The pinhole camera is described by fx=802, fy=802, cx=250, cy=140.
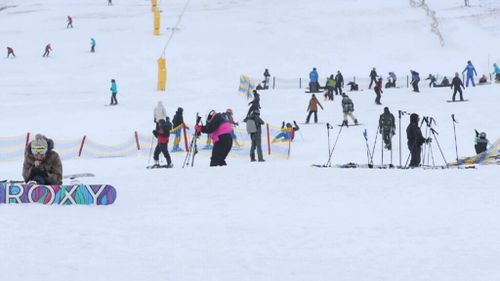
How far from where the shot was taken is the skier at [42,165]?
993 cm

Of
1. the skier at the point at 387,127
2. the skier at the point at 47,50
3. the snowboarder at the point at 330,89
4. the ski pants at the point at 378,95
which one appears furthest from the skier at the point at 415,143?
the skier at the point at 47,50

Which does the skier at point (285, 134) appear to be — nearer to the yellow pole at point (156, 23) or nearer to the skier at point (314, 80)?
the skier at point (314, 80)

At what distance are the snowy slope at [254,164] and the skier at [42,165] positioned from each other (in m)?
0.76

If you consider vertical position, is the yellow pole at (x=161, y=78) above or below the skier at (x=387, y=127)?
above

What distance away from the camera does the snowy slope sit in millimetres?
7180

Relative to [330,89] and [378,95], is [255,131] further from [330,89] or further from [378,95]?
[330,89]

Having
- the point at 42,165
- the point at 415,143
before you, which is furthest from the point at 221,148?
the point at 42,165

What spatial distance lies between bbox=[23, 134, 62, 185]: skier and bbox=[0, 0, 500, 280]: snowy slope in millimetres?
762

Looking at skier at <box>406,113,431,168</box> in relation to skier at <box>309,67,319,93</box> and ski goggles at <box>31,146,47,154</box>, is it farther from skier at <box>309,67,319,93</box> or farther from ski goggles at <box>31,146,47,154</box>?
skier at <box>309,67,319,93</box>

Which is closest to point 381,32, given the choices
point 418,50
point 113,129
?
point 418,50

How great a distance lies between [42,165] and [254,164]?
548 centimetres

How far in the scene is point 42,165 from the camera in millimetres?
9984

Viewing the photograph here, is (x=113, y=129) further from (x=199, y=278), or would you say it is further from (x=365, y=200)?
(x=199, y=278)

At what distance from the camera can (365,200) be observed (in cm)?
1019
